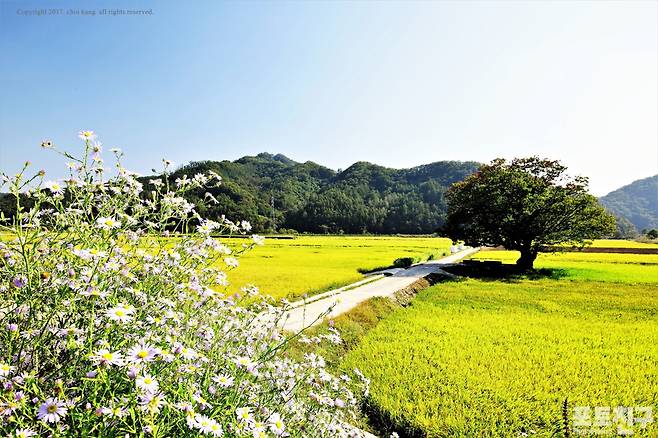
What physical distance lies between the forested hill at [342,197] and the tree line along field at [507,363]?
49.9 m

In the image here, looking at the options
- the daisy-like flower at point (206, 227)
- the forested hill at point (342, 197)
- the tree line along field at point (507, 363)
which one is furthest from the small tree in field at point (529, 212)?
the forested hill at point (342, 197)

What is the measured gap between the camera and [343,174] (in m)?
170

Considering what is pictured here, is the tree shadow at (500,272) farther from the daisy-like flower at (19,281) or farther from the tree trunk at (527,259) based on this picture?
the daisy-like flower at (19,281)

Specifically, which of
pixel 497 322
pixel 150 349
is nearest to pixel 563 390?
pixel 497 322

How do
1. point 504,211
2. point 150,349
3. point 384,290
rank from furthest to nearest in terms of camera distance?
point 504,211, point 384,290, point 150,349

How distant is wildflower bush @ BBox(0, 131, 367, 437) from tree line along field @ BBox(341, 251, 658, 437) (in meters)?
3.62

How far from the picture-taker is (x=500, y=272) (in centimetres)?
3008

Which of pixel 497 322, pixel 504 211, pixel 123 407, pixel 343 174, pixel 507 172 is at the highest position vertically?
pixel 343 174

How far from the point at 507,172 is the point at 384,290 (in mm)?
19398

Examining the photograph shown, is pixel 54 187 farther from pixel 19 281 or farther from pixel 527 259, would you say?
pixel 527 259

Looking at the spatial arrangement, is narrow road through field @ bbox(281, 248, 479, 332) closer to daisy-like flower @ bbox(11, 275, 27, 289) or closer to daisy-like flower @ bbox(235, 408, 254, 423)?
daisy-like flower @ bbox(235, 408, 254, 423)

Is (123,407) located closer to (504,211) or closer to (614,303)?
(614,303)

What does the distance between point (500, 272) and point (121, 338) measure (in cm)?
3134

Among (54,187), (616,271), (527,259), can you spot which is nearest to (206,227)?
(54,187)
